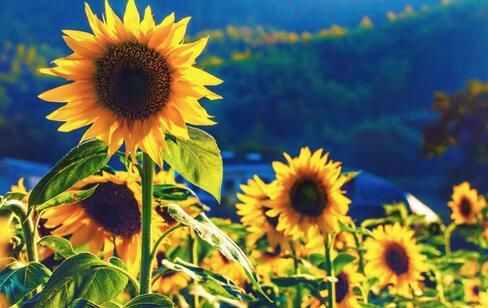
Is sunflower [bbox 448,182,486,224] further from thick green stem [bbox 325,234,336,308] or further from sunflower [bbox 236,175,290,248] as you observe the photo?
thick green stem [bbox 325,234,336,308]

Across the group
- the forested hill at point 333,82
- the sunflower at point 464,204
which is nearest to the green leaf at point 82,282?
the sunflower at point 464,204

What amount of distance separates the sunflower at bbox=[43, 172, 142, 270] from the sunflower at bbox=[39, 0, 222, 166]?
290 millimetres

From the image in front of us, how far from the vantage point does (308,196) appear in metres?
1.82

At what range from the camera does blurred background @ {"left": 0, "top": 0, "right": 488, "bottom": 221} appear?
85.4ft

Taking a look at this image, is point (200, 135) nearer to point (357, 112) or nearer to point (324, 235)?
point (324, 235)

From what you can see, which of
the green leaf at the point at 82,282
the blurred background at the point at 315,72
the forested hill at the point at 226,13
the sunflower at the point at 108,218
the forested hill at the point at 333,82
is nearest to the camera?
the green leaf at the point at 82,282

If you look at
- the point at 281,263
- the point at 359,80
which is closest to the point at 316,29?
the point at 359,80

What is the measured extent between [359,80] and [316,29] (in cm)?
547

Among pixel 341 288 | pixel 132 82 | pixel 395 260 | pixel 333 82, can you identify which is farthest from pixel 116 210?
pixel 333 82

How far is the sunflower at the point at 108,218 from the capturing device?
4.52 feet

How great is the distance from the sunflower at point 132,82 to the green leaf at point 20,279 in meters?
0.17

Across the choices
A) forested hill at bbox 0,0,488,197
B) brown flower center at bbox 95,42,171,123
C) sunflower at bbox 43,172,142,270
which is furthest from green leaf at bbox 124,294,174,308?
forested hill at bbox 0,0,488,197

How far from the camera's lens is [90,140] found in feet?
3.51

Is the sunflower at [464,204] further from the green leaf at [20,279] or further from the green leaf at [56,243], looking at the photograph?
the green leaf at [20,279]
